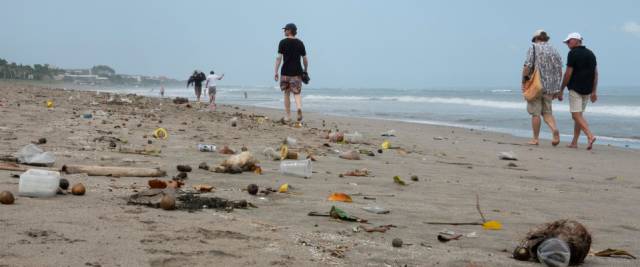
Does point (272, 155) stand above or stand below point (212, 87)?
below

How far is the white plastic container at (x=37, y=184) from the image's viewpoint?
283cm

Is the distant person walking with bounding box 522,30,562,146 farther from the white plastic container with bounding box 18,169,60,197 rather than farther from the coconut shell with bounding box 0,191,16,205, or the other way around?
the coconut shell with bounding box 0,191,16,205

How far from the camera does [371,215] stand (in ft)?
10.3

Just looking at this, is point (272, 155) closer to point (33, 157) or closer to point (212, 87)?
point (33, 157)

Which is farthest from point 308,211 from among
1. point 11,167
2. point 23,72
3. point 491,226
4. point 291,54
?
point 23,72

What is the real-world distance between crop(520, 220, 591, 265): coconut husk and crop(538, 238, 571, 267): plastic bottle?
0.05 m

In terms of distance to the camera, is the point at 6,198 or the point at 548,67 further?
the point at 548,67

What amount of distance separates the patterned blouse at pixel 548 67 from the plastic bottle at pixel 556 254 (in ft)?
21.5

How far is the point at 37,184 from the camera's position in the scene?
2.85 m

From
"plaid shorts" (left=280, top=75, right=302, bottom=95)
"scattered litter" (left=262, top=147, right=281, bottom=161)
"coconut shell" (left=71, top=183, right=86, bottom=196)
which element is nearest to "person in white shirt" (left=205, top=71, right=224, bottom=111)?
"plaid shorts" (left=280, top=75, right=302, bottom=95)

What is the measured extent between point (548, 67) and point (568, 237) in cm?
Answer: 656

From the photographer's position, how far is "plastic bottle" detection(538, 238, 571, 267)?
2324 mm

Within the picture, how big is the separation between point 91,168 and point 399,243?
82.1 inches

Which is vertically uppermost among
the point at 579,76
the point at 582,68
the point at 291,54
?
the point at 291,54
